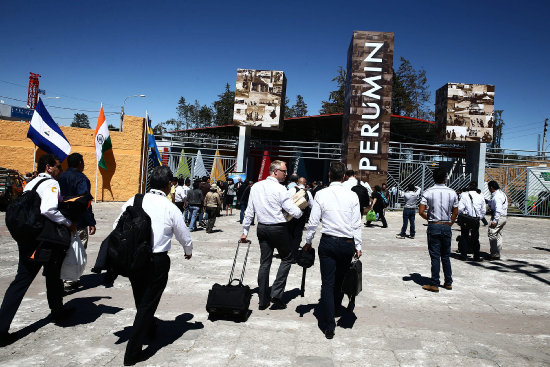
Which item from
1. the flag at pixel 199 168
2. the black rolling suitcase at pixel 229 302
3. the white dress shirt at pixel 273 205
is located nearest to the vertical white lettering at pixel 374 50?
the flag at pixel 199 168

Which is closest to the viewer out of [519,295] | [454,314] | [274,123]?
[454,314]

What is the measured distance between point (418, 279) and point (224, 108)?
1630 inches

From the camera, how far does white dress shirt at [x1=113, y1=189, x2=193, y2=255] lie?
3197mm

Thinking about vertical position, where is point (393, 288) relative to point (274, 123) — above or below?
below

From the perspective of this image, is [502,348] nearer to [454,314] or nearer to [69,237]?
[454,314]

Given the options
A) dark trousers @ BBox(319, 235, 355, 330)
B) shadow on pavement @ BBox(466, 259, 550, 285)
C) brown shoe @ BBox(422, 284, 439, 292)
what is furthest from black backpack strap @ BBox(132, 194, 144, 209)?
shadow on pavement @ BBox(466, 259, 550, 285)

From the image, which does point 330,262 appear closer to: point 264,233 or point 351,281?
point 351,281

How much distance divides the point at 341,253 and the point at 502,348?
1.89 meters

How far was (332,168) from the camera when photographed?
169 inches

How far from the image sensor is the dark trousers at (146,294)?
3.16 meters

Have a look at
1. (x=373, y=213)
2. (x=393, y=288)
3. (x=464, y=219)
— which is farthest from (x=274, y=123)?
(x=393, y=288)

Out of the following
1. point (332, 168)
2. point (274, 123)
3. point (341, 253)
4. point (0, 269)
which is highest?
point (274, 123)

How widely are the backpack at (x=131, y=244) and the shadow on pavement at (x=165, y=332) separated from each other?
92 centimetres

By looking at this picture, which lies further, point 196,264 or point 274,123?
point 274,123
